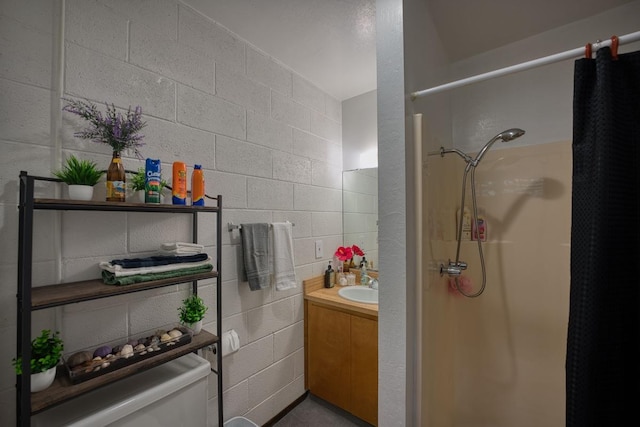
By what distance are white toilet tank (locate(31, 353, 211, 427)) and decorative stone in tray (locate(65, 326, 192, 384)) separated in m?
0.11

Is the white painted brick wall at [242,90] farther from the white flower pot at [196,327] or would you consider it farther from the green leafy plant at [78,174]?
the white flower pot at [196,327]

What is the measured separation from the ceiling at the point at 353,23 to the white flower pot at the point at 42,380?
171cm

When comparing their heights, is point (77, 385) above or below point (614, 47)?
below

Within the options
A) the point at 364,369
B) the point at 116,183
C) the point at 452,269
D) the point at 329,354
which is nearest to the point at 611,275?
the point at 452,269

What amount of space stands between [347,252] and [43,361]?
1847 mm

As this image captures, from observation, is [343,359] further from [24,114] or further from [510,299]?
[24,114]

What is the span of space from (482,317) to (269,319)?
1.47 meters

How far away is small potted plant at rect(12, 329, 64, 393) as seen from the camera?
764 mm

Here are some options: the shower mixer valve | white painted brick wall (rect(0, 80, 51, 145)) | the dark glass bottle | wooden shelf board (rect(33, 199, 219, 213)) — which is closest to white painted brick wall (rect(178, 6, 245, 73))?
white painted brick wall (rect(0, 80, 51, 145))

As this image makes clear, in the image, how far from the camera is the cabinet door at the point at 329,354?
70.8 inches

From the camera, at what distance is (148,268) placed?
3.31 feet

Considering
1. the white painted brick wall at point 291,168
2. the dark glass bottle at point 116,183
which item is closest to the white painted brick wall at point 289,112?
the white painted brick wall at point 291,168

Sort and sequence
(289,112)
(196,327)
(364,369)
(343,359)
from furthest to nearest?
(289,112) → (343,359) → (364,369) → (196,327)

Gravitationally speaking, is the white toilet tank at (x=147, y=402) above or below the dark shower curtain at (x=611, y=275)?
below
